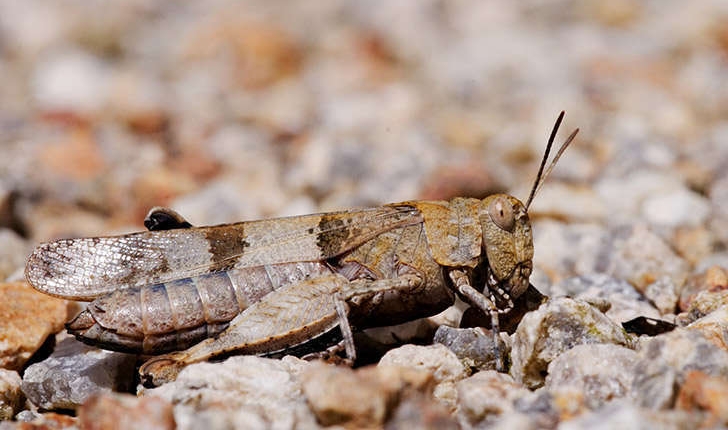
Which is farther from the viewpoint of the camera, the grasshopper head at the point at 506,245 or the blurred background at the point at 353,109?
the blurred background at the point at 353,109

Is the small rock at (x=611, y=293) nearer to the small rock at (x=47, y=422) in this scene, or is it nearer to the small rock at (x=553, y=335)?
the small rock at (x=553, y=335)

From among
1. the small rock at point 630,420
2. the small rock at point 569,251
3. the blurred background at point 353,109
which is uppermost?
the blurred background at point 353,109

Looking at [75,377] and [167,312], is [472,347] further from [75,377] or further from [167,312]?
[75,377]

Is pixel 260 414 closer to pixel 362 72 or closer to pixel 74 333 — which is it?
pixel 74 333

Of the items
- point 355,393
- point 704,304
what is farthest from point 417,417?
point 704,304

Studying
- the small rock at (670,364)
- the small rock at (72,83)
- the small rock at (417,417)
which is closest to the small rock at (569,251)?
the small rock at (670,364)

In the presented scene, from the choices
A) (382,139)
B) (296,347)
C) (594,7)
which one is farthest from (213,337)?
(594,7)
